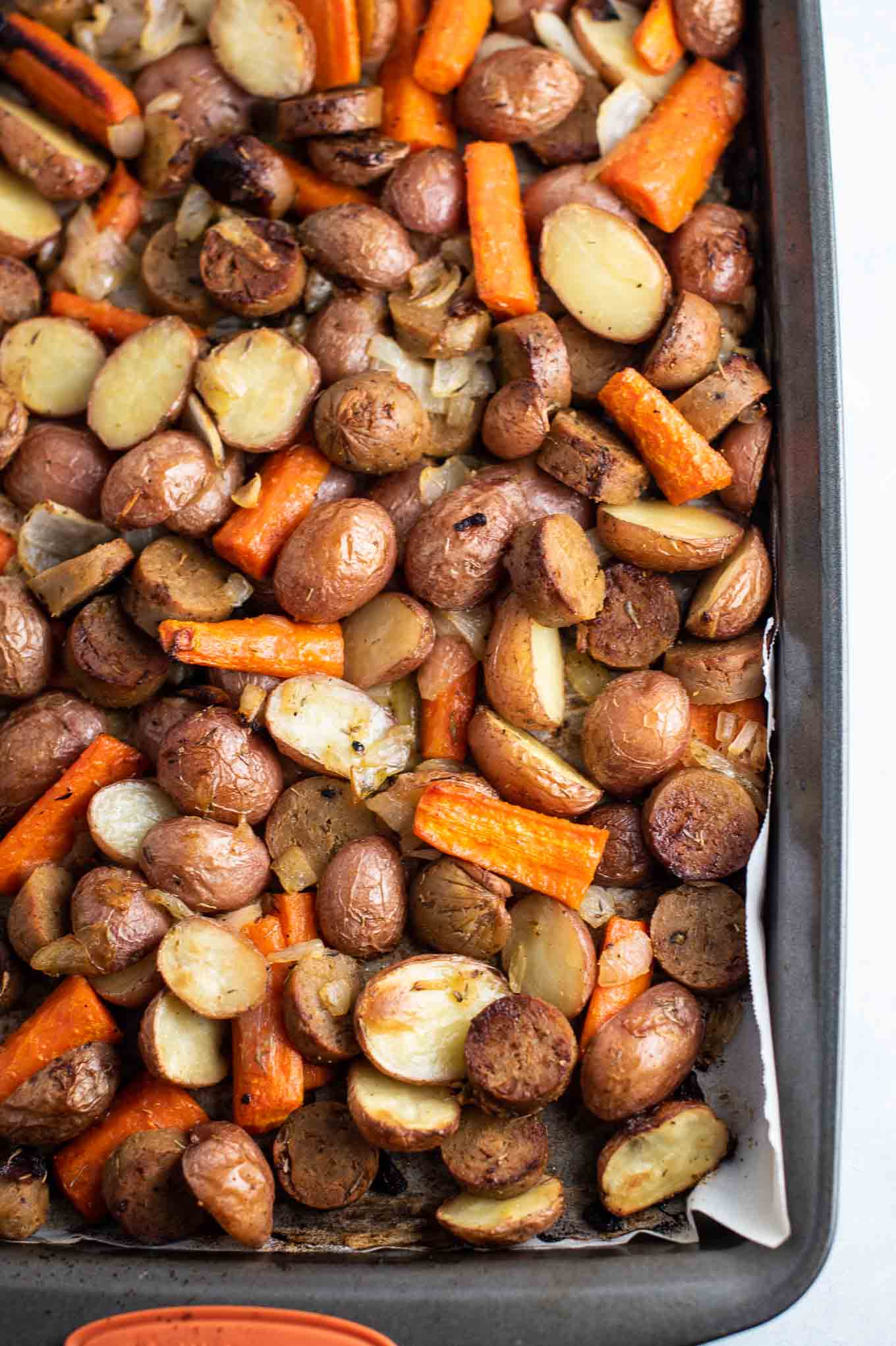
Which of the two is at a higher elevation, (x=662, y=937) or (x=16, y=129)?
(x=16, y=129)

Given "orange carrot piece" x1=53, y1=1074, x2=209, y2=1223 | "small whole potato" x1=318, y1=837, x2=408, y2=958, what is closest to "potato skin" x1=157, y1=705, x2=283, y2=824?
"small whole potato" x1=318, y1=837, x2=408, y2=958

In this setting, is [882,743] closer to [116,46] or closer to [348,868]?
[348,868]

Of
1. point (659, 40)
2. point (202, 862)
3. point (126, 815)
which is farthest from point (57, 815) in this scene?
point (659, 40)

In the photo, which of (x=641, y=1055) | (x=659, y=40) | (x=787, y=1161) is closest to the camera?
(x=787, y=1161)

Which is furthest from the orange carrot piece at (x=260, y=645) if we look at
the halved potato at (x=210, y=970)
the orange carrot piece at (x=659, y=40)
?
the orange carrot piece at (x=659, y=40)

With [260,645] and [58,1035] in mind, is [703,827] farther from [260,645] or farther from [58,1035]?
[58,1035]

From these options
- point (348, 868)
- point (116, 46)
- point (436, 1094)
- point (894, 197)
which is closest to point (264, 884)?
point (348, 868)

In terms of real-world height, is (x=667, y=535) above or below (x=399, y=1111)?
above
